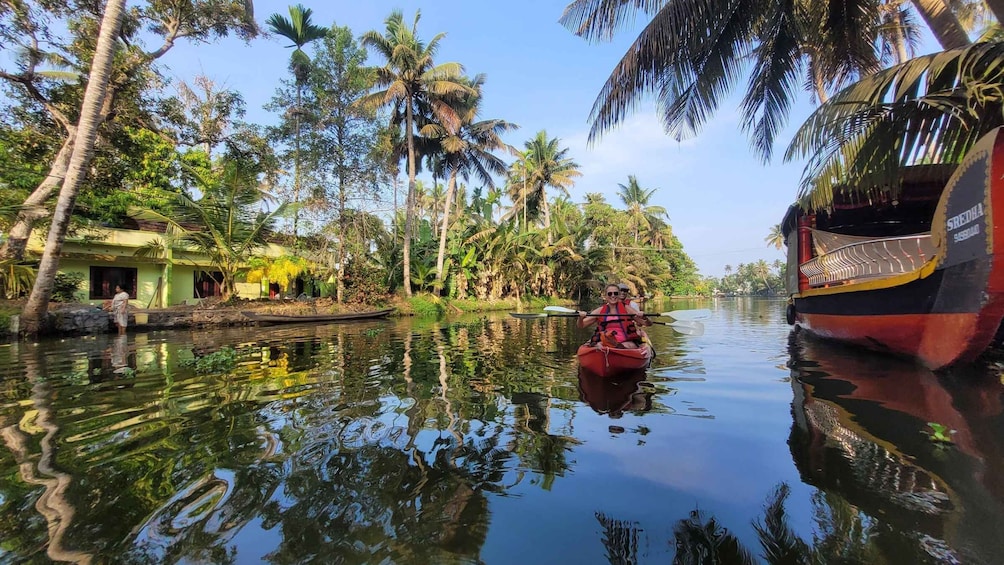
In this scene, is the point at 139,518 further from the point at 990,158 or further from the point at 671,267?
the point at 671,267

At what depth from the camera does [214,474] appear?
3.29m

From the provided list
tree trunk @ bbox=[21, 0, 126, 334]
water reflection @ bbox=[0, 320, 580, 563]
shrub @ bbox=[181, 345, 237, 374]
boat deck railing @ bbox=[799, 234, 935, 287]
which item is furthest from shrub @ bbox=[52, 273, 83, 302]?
boat deck railing @ bbox=[799, 234, 935, 287]

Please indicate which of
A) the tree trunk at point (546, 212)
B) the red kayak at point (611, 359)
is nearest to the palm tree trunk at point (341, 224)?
the tree trunk at point (546, 212)

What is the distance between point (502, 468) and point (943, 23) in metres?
8.65

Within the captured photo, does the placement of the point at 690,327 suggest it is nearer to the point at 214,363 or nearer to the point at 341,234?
the point at 214,363

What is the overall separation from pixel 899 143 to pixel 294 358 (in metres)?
10.5

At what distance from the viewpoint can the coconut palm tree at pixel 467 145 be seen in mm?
24094

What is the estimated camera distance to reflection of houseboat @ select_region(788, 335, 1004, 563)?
2.50m

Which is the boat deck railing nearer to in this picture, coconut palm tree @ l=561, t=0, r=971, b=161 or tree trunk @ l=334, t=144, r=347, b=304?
coconut palm tree @ l=561, t=0, r=971, b=161

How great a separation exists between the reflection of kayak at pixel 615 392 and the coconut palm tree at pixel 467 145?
19106mm

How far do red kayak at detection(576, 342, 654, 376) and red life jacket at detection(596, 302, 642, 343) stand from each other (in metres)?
0.80

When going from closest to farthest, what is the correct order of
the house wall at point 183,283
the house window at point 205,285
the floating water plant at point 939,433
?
1. the floating water plant at point 939,433
2. the house wall at point 183,283
3. the house window at point 205,285

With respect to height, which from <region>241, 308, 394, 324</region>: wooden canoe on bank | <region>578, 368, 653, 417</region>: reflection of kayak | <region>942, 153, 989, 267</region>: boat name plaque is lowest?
<region>578, 368, 653, 417</region>: reflection of kayak

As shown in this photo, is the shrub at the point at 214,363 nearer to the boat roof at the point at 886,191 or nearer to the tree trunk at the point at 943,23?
the boat roof at the point at 886,191
